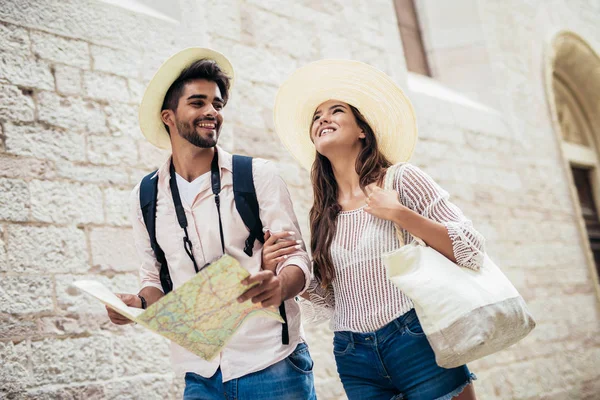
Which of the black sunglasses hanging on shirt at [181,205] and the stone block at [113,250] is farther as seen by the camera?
the stone block at [113,250]

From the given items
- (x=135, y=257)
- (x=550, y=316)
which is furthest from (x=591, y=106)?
(x=135, y=257)

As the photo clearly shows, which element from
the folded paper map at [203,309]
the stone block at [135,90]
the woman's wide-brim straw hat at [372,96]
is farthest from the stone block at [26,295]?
the woman's wide-brim straw hat at [372,96]

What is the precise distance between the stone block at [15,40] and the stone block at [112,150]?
22.9 inches

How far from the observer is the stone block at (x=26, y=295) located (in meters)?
3.00

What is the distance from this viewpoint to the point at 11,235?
3096 millimetres

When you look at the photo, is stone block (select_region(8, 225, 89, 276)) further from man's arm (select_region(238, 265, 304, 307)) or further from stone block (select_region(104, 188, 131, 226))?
man's arm (select_region(238, 265, 304, 307))

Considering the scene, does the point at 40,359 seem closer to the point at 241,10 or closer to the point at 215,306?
the point at 215,306

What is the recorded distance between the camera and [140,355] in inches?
133

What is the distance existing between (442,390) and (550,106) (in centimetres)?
622

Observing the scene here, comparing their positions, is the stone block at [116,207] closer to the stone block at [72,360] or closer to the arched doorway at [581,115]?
the stone block at [72,360]

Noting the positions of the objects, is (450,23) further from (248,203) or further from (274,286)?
(274,286)

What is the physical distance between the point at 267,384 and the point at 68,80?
2.31 m

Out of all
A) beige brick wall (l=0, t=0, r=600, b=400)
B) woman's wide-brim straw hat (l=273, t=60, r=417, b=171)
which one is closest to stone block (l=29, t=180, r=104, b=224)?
beige brick wall (l=0, t=0, r=600, b=400)

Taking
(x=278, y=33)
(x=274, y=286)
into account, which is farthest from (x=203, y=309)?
(x=278, y=33)
